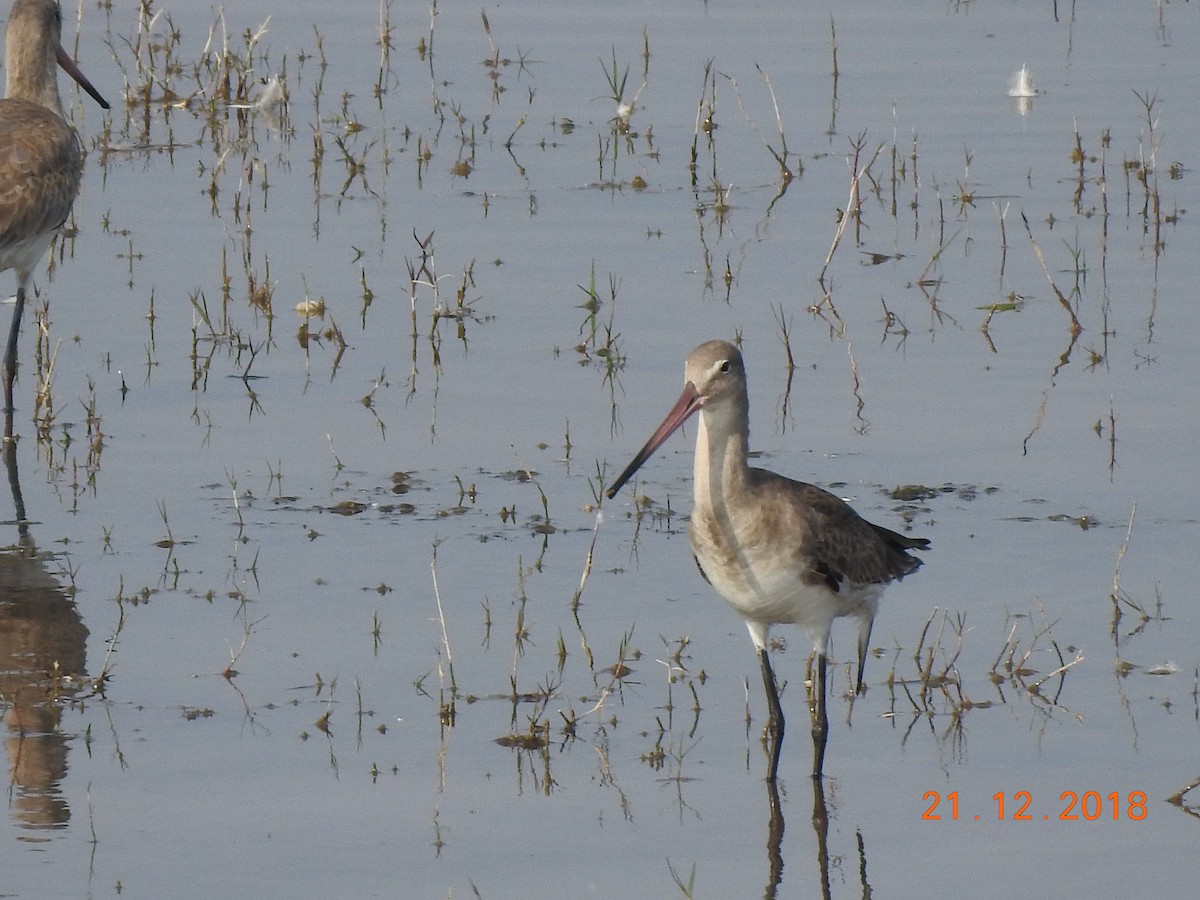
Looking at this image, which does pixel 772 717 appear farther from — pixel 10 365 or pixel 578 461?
pixel 10 365

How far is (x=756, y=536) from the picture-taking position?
21.9ft

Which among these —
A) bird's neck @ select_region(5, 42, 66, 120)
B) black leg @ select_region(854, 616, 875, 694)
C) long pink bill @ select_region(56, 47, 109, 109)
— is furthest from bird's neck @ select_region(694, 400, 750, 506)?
long pink bill @ select_region(56, 47, 109, 109)

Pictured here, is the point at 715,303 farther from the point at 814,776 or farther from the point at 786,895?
the point at 786,895

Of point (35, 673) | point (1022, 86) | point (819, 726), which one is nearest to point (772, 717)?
point (819, 726)

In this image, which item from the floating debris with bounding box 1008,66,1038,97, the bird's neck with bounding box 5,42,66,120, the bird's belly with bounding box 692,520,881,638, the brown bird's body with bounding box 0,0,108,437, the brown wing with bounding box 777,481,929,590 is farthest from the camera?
the floating debris with bounding box 1008,66,1038,97

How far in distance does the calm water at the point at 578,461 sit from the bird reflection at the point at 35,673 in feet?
0.06

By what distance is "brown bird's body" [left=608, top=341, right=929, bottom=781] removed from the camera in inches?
262

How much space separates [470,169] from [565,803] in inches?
302

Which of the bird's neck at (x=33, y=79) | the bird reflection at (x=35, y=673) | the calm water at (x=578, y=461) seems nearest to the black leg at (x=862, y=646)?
the calm water at (x=578, y=461)

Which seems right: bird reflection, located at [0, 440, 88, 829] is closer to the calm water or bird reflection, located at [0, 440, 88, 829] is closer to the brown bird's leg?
the calm water

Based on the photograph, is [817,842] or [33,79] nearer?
[817,842]

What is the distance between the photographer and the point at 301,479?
9.05 metres

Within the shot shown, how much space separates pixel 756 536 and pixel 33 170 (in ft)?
17.1

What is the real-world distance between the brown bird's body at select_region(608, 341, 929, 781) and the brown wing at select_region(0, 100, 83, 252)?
15.1ft
